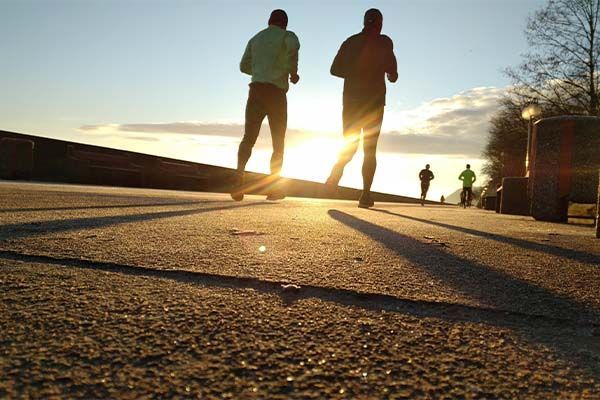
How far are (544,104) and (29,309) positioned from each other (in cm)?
2498

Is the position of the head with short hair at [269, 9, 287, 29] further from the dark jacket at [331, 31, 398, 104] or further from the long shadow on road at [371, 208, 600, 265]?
the long shadow on road at [371, 208, 600, 265]

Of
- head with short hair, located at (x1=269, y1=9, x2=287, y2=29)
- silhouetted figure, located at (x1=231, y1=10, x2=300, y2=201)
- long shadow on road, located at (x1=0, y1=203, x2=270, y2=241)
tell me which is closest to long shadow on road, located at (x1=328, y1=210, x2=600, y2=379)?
long shadow on road, located at (x1=0, y1=203, x2=270, y2=241)

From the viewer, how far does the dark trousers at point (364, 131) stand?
221 inches

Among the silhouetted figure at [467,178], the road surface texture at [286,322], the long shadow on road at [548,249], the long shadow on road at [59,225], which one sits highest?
the silhouetted figure at [467,178]

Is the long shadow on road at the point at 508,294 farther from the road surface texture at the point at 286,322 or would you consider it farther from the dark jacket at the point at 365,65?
the dark jacket at the point at 365,65

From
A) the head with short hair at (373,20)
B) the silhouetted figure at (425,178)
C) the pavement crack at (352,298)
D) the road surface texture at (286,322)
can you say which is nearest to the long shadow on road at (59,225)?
the road surface texture at (286,322)

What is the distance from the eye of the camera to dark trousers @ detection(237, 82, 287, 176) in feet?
19.4

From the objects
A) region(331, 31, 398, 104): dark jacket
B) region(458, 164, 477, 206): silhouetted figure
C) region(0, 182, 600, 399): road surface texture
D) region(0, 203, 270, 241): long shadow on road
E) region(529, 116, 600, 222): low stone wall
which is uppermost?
region(331, 31, 398, 104): dark jacket

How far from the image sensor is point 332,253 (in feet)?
6.09

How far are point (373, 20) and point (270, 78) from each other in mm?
1305

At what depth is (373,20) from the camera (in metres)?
5.39

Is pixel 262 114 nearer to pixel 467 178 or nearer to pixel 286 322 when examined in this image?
pixel 286 322

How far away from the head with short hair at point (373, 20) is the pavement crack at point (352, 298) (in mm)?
4619

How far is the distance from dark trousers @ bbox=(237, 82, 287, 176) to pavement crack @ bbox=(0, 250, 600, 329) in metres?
4.62
